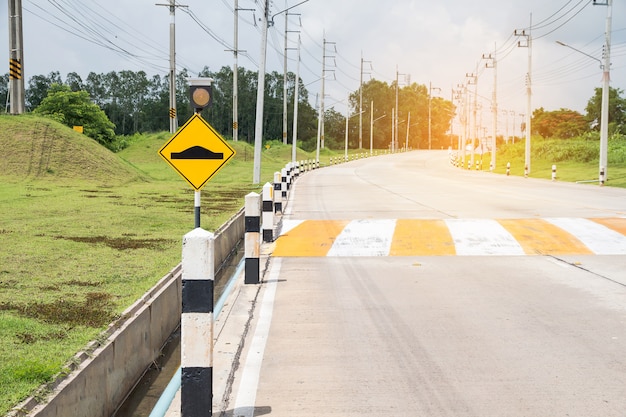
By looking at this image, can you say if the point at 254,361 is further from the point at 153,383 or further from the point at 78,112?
the point at 78,112

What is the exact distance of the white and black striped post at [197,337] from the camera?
4.45 meters

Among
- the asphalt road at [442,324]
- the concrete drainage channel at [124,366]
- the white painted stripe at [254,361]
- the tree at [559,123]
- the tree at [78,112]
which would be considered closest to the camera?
the concrete drainage channel at [124,366]

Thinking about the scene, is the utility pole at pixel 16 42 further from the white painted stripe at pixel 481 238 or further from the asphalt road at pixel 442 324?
the white painted stripe at pixel 481 238

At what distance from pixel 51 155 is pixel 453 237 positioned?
23.7m

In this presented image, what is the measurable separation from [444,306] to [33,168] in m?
26.0

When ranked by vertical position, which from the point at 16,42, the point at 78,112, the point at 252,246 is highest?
the point at 16,42

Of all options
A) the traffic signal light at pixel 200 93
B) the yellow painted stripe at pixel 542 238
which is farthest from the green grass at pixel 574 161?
the traffic signal light at pixel 200 93

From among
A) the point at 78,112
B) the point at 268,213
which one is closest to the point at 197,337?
the point at 268,213

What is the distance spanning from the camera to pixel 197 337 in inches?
176

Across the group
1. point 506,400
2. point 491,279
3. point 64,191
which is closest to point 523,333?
point 506,400

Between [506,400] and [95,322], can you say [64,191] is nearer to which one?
[95,322]

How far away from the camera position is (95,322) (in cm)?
636

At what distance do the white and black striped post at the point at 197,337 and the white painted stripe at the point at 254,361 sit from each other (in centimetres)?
29

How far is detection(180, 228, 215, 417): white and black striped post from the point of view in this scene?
4.45 m
